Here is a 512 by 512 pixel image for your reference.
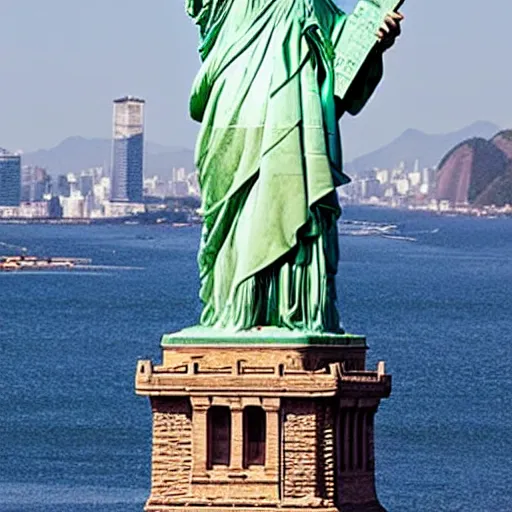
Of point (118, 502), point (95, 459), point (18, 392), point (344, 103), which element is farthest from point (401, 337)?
point (344, 103)

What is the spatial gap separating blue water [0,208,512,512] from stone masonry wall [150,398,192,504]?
25869 mm

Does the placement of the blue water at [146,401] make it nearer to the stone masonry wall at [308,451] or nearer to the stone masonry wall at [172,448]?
the stone masonry wall at [172,448]

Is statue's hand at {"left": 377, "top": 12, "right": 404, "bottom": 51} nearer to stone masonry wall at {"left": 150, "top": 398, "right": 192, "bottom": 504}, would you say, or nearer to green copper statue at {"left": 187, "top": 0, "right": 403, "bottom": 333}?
green copper statue at {"left": 187, "top": 0, "right": 403, "bottom": 333}

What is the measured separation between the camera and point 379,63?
58.2m

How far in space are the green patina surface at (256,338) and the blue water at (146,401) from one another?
2567 centimetres

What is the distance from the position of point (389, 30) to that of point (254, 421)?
6016mm

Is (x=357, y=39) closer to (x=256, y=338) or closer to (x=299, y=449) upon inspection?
(x=256, y=338)

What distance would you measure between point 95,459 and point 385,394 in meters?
41.9

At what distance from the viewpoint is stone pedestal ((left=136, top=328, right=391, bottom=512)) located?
184ft

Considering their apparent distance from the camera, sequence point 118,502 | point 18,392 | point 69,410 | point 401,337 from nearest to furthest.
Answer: point 118,502 < point 69,410 < point 18,392 < point 401,337

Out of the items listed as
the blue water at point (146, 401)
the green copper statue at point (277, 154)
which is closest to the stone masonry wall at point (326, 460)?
the green copper statue at point (277, 154)

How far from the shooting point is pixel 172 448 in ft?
186

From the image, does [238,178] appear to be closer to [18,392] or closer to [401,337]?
[18,392]

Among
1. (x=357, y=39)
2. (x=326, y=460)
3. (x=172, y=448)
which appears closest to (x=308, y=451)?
(x=326, y=460)
